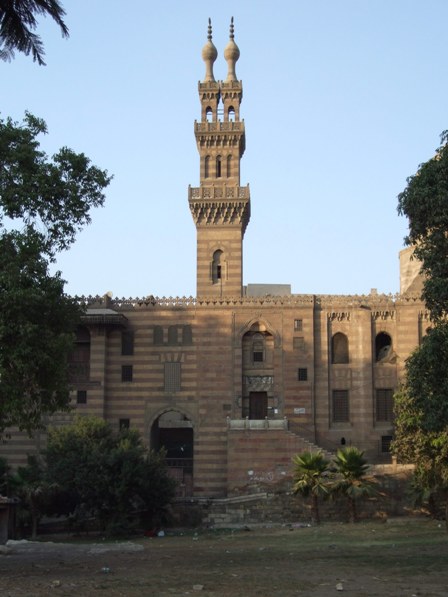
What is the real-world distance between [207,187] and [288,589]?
4148 cm

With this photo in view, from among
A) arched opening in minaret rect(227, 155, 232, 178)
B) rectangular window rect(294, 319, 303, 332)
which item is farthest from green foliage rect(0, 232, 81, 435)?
arched opening in minaret rect(227, 155, 232, 178)

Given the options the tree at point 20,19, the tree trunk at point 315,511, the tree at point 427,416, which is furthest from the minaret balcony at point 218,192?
the tree at point 20,19

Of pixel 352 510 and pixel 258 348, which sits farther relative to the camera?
pixel 258 348

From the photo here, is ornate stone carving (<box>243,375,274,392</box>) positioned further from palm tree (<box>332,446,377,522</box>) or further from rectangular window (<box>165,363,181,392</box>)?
palm tree (<box>332,446,377,522</box>)

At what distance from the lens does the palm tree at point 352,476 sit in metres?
41.2

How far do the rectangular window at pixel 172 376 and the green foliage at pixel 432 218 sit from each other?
99.9 ft

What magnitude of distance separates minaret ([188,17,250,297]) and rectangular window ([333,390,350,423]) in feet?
28.4

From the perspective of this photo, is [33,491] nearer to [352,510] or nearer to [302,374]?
[352,510]

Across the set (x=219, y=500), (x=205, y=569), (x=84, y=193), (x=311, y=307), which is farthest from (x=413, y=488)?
(x=84, y=193)

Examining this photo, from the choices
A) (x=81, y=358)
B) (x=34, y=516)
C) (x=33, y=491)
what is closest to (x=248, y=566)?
(x=33, y=491)

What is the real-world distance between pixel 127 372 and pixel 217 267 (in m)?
9.04

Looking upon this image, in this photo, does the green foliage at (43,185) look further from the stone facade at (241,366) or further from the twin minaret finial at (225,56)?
the twin minaret finial at (225,56)

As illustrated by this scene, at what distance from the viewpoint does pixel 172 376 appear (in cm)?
5334

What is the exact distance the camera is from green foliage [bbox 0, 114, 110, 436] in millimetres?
23234
